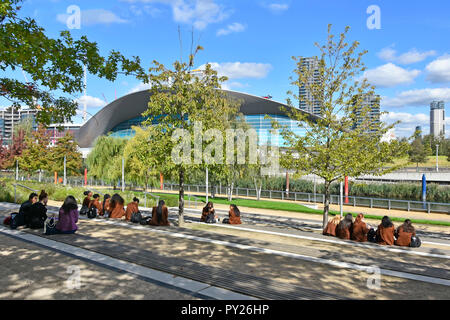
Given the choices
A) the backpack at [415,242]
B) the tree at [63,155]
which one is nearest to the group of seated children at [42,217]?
the backpack at [415,242]

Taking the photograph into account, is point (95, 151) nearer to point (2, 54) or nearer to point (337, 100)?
point (337, 100)

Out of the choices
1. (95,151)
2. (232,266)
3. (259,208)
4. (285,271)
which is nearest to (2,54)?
(232,266)

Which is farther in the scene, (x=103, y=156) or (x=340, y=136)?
(x=103, y=156)

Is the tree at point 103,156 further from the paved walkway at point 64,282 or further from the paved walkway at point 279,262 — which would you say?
the paved walkway at point 64,282

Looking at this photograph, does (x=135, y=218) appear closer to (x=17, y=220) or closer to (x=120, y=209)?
(x=120, y=209)

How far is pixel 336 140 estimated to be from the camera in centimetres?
1316

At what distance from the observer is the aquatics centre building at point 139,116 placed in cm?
6712

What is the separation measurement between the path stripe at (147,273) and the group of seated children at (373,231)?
7.48 meters

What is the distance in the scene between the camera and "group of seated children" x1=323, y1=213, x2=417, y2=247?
1053cm

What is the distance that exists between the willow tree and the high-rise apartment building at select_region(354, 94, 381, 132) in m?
5.47

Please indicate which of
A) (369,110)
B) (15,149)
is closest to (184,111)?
(369,110)

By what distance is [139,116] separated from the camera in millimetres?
79375

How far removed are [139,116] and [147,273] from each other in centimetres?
7693
